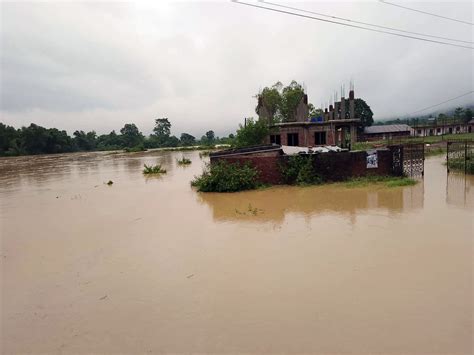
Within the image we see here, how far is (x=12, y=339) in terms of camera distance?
14.1 feet

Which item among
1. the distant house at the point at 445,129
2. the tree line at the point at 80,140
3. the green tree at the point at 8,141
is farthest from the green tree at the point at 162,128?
the distant house at the point at 445,129

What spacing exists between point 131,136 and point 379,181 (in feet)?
326

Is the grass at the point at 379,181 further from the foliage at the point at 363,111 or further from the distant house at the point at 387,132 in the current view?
the foliage at the point at 363,111

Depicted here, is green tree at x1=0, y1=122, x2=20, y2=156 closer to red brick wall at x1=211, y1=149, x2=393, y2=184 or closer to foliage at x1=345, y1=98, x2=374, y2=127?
red brick wall at x1=211, y1=149, x2=393, y2=184

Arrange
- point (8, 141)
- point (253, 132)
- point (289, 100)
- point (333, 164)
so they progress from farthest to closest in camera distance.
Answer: point (8, 141) → point (289, 100) → point (253, 132) → point (333, 164)

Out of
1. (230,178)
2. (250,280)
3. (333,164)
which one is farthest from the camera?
(333,164)

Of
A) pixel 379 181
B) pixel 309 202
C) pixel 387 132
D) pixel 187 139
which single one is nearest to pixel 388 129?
pixel 387 132

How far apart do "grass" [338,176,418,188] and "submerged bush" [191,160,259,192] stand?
15.3 ft

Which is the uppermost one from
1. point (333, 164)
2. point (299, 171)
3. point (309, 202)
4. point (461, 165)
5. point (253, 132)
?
point (253, 132)

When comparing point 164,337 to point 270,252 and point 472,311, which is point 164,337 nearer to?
point 270,252

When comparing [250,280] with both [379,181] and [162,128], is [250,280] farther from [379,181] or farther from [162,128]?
[162,128]

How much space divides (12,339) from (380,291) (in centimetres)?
593

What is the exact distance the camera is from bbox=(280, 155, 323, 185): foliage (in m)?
14.7

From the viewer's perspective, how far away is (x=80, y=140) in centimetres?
9181
